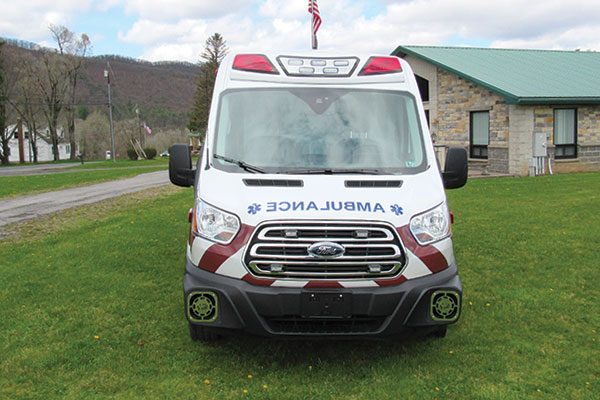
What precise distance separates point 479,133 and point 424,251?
1989 centimetres

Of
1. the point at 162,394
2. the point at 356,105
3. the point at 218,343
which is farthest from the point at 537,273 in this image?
the point at 162,394

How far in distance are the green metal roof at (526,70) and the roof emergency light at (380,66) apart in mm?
15885

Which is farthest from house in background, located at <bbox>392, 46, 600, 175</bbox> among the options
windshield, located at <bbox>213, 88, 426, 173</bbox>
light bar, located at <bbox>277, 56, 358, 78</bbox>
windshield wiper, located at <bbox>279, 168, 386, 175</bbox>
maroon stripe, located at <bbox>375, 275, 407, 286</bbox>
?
maroon stripe, located at <bbox>375, 275, 407, 286</bbox>

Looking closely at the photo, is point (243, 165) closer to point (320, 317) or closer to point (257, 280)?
point (257, 280)

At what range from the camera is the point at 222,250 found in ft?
13.6

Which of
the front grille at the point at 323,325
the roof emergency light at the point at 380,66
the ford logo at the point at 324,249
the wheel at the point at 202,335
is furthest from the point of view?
the roof emergency light at the point at 380,66

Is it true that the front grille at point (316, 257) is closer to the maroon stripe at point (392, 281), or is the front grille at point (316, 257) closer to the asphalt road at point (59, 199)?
the maroon stripe at point (392, 281)

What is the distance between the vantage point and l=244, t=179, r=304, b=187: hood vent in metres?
4.38

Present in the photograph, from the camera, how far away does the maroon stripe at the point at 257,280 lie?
4.08 metres

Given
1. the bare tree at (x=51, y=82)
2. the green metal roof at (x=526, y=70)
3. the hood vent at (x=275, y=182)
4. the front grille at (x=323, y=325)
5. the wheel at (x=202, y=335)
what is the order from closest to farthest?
the front grille at (x=323, y=325)
the hood vent at (x=275, y=182)
the wheel at (x=202, y=335)
the green metal roof at (x=526, y=70)
the bare tree at (x=51, y=82)

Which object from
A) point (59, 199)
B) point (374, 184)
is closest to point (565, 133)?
point (59, 199)

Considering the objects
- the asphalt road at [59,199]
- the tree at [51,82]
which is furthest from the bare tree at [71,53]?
the asphalt road at [59,199]

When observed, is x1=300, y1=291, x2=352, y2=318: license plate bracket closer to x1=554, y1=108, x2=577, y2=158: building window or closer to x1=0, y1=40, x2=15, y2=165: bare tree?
x1=554, y1=108, x2=577, y2=158: building window

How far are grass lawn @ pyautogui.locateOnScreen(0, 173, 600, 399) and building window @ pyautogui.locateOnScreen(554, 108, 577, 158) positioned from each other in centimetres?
1343
